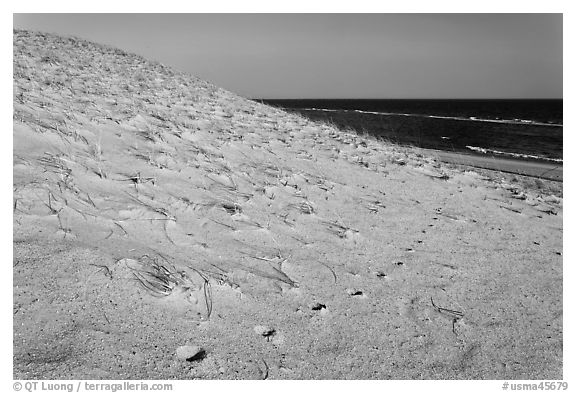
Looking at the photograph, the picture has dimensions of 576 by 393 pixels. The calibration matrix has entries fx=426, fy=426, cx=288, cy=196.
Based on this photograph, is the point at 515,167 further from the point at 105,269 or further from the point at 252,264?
the point at 105,269

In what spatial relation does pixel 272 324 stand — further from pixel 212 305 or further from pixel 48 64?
pixel 48 64

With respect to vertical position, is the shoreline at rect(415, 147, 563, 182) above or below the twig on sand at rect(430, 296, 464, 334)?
below

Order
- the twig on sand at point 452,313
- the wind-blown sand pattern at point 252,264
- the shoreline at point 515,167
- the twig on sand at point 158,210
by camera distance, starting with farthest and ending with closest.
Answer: the shoreline at point 515,167 < the twig on sand at point 158,210 < the twig on sand at point 452,313 < the wind-blown sand pattern at point 252,264

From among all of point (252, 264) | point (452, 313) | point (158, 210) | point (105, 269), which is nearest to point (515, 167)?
point (452, 313)

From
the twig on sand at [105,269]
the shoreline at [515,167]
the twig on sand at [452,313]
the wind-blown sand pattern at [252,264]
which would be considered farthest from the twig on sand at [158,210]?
the shoreline at [515,167]

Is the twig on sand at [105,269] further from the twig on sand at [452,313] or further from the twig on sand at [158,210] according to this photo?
the twig on sand at [452,313]

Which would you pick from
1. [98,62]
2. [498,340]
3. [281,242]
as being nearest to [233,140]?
[281,242]

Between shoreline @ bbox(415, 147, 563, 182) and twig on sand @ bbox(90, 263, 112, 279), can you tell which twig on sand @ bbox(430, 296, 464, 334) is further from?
shoreline @ bbox(415, 147, 563, 182)

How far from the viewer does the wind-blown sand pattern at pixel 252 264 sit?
2371 mm

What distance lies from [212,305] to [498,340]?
6.00ft

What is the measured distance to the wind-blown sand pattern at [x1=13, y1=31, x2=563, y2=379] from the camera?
7.78 feet

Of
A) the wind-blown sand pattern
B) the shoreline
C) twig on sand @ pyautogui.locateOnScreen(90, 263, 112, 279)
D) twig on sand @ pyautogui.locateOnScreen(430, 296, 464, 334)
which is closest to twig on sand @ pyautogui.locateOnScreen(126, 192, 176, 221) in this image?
the wind-blown sand pattern

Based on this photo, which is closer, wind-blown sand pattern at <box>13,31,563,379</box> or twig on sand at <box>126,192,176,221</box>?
wind-blown sand pattern at <box>13,31,563,379</box>

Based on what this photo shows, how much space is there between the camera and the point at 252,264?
3.16 meters
